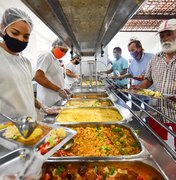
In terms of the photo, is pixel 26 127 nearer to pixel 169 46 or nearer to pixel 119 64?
pixel 169 46

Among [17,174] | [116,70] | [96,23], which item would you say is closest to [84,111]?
[96,23]

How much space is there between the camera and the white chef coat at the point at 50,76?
2.99 meters

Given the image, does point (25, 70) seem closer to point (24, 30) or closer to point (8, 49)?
point (8, 49)

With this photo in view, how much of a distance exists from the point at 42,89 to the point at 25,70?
136cm

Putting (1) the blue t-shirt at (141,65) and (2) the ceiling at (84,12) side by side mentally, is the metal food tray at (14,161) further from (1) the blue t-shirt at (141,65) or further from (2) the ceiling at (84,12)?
(1) the blue t-shirt at (141,65)

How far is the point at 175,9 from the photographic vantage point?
6699mm

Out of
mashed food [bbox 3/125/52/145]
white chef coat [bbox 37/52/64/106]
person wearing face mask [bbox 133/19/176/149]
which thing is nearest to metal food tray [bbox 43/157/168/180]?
mashed food [bbox 3/125/52/145]

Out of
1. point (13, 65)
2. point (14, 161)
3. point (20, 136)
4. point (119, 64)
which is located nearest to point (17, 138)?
point (20, 136)

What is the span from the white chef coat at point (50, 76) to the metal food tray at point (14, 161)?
6.86ft

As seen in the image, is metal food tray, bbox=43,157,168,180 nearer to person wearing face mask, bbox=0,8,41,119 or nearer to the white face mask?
person wearing face mask, bbox=0,8,41,119

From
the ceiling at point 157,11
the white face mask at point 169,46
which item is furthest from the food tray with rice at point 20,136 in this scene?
the ceiling at point 157,11

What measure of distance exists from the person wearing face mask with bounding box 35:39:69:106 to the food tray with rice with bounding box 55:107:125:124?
626mm

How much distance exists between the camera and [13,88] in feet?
5.51

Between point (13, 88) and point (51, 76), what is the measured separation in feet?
4.99
